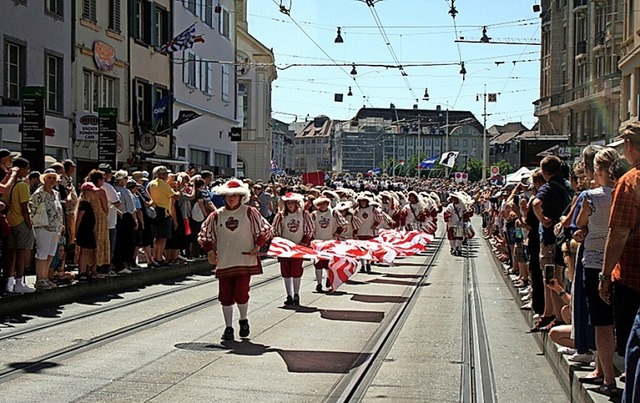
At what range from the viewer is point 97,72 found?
31.6 m

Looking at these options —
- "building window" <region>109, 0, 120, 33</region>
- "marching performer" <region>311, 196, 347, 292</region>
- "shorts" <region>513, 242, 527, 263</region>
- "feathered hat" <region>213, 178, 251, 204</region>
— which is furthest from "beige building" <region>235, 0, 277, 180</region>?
"feathered hat" <region>213, 178, 251, 204</region>

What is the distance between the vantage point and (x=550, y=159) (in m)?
11.9

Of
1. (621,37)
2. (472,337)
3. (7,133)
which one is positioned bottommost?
(472,337)

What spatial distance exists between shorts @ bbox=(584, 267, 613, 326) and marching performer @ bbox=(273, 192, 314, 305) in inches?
324

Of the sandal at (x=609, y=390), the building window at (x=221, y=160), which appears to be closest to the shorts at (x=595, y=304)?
the sandal at (x=609, y=390)

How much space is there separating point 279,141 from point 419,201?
141 m

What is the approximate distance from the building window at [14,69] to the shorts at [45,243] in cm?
1102

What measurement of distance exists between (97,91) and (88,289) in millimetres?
16409

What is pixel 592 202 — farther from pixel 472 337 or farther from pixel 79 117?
pixel 79 117

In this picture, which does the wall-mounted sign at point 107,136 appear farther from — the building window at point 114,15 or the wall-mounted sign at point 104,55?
the building window at point 114,15

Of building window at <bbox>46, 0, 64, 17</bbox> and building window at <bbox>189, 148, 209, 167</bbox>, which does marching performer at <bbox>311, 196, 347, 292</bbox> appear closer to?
building window at <bbox>46, 0, 64, 17</bbox>

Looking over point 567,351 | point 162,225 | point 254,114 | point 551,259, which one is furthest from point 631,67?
point 567,351

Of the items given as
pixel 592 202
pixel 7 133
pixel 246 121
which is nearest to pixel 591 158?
pixel 592 202

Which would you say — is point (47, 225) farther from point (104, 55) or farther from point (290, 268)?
point (104, 55)
